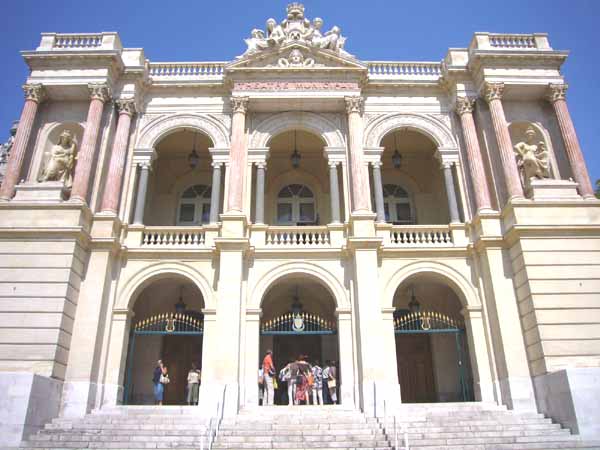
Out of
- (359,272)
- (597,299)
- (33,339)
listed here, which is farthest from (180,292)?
(597,299)

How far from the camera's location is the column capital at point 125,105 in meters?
18.0

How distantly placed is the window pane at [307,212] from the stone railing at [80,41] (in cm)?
964

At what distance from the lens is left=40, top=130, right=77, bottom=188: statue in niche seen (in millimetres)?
16297

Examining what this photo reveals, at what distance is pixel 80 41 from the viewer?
737 inches

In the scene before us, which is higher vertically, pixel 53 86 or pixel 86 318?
pixel 53 86

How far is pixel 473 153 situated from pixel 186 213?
11796mm

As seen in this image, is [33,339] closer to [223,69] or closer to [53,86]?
[53,86]

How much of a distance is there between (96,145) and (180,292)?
6.18 meters

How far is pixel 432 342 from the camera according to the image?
18609 millimetres

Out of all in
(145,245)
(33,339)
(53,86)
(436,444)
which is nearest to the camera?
(436,444)

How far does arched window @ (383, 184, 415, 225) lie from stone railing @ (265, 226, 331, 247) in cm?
491

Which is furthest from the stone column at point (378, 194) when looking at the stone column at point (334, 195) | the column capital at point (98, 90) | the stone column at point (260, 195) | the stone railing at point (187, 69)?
the column capital at point (98, 90)

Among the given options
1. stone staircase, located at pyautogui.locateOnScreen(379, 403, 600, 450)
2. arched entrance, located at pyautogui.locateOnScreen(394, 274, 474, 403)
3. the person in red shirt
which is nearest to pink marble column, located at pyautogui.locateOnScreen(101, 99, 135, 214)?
the person in red shirt

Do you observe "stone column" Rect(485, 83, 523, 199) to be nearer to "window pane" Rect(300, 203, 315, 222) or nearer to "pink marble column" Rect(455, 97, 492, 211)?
"pink marble column" Rect(455, 97, 492, 211)
